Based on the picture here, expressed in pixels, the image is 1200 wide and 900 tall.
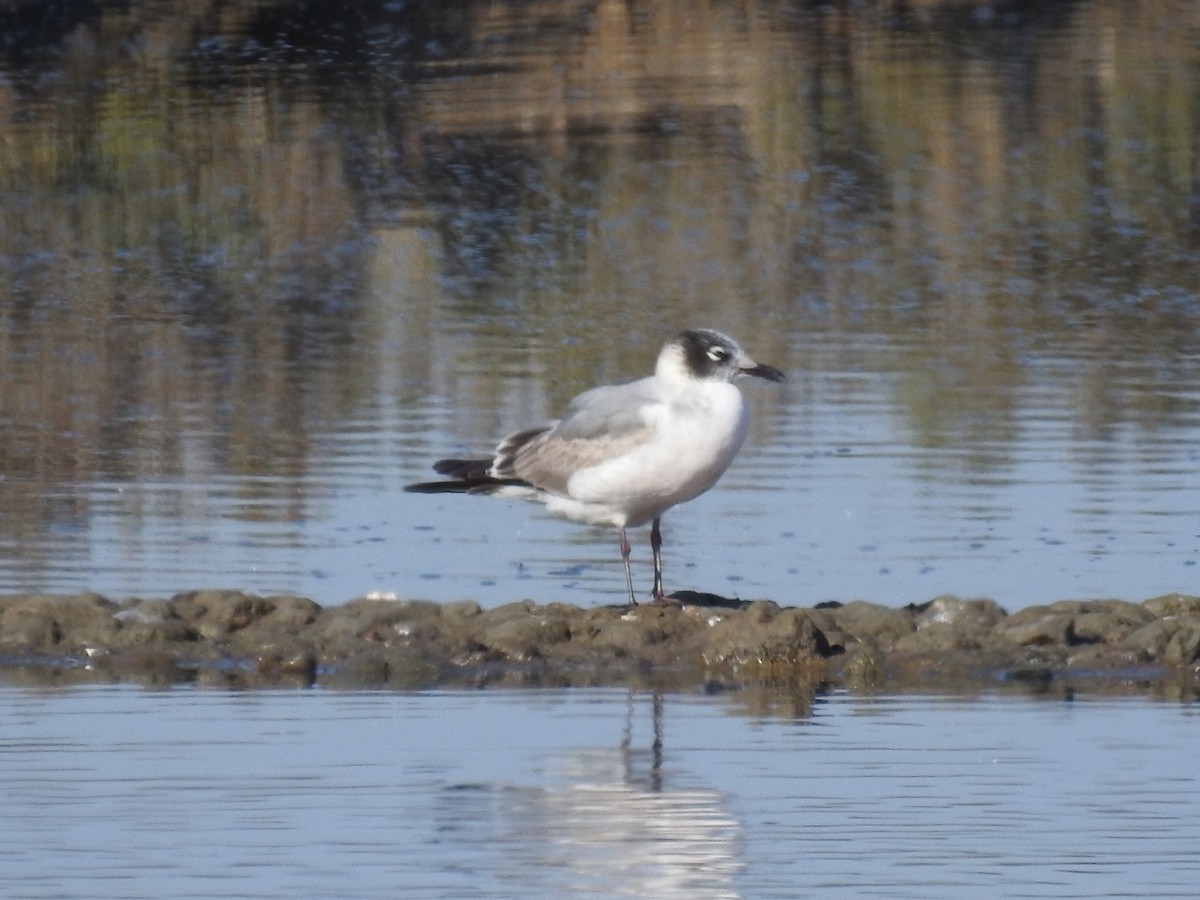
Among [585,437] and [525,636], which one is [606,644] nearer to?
[525,636]

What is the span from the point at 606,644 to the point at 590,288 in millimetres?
8640

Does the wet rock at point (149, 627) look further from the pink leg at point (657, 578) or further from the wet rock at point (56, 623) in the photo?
the pink leg at point (657, 578)

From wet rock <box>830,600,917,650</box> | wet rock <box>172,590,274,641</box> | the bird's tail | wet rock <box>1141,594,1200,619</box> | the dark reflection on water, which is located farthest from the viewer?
the dark reflection on water

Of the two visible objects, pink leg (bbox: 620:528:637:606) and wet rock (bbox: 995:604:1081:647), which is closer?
wet rock (bbox: 995:604:1081:647)

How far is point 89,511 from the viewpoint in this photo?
1155cm

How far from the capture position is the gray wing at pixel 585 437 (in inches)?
375

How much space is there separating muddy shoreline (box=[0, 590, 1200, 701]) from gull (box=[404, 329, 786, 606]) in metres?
0.38

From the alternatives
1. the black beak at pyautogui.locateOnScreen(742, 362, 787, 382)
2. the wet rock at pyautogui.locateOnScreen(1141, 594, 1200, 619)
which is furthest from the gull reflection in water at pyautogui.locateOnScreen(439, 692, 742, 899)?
the wet rock at pyautogui.locateOnScreen(1141, 594, 1200, 619)

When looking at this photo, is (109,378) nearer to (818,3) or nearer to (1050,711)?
(1050,711)

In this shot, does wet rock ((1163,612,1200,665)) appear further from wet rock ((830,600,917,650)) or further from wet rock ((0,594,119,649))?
wet rock ((0,594,119,649))

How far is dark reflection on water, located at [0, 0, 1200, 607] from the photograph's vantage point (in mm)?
10953

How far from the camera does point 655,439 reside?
9422 mm

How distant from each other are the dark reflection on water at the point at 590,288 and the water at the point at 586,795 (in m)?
1.65

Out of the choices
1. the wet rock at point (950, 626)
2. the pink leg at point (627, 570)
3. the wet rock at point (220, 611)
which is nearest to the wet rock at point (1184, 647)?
the wet rock at point (950, 626)
